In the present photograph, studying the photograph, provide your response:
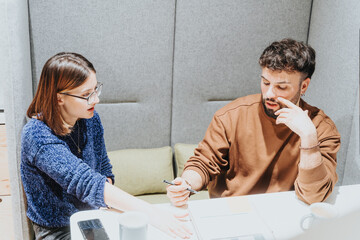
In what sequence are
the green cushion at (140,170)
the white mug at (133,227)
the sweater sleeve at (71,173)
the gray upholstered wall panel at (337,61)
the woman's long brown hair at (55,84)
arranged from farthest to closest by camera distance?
the green cushion at (140,170) < the gray upholstered wall panel at (337,61) < the woman's long brown hair at (55,84) < the sweater sleeve at (71,173) < the white mug at (133,227)

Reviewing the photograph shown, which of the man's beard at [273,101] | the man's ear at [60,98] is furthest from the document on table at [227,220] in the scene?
the man's ear at [60,98]

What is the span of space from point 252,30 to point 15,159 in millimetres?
1450

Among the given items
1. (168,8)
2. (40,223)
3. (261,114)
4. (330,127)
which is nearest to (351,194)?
(330,127)

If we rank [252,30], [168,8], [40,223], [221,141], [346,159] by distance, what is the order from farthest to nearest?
[252,30]
[168,8]
[346,159]
[221,141]
[40,223]

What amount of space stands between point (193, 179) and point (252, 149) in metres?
0.28

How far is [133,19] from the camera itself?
74.7 inches

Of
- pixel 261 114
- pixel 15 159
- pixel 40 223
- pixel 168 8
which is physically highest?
pixel 168 8

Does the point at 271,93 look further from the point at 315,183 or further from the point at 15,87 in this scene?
the point at 15,87

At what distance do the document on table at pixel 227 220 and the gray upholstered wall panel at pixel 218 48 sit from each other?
39.9 inches

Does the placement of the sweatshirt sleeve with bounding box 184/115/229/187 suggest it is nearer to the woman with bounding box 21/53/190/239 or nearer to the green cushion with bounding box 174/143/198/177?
the woman with bounding box 21/53/190/239

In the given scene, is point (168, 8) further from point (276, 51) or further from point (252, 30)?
point (276, 51)

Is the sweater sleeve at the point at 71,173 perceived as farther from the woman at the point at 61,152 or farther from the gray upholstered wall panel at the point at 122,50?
the gray upholstered wall panel at the point at 122,50

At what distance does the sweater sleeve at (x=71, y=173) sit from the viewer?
1.08m

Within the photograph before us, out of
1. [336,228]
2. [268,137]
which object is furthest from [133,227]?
[268,137]
